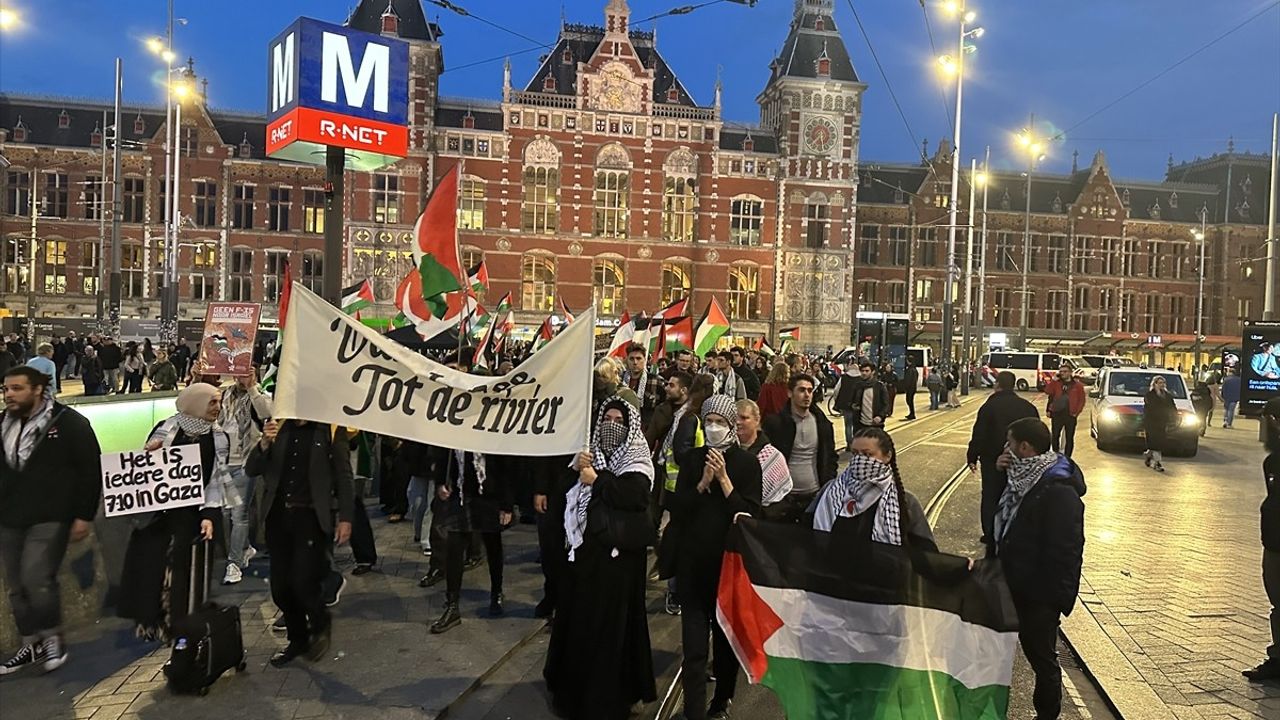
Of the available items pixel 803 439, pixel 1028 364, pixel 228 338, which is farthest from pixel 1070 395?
pixel 1028 364

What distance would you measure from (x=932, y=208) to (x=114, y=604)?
5487cm

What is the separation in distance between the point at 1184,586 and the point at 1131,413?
1116 cm

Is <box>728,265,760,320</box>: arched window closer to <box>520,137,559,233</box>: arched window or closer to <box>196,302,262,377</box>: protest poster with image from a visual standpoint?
<box>520,137,559,233</box>: arched window

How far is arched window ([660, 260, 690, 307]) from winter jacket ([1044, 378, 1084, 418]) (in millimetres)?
32168

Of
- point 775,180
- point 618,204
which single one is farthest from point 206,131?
point 775,180

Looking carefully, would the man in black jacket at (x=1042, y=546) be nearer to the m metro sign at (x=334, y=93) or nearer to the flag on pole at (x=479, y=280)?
the m metro sign at (x=334, y=93)

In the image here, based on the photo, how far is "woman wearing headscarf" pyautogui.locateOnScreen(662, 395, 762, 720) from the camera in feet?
16.3

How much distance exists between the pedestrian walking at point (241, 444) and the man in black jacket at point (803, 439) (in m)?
4.36

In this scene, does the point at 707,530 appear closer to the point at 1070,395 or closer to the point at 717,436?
the point at 717,436

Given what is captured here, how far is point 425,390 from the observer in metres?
5.51

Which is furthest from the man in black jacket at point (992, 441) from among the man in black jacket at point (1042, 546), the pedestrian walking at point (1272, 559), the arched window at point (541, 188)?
the arched window at point (541, 188)

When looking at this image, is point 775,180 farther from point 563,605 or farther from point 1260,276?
point 563,605

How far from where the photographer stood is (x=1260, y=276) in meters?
60.3

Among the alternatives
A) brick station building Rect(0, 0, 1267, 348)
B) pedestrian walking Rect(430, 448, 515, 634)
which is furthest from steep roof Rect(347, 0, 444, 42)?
pedestrian walking Rect(430, 448, 515, 634)
